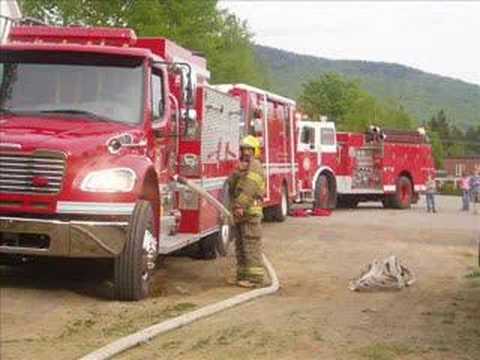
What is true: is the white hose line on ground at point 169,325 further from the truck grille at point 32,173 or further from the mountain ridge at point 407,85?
the mountain ridge at point 407,85

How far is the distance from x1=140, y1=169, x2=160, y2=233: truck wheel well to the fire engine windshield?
0.58 m

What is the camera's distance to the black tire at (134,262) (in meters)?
9.08

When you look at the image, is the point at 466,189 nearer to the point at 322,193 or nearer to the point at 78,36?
the point at 322,193

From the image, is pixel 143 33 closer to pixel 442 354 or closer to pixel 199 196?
pixel 199 196

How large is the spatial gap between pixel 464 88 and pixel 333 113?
6784 cm

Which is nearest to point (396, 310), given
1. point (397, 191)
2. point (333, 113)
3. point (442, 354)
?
point (442, 354)

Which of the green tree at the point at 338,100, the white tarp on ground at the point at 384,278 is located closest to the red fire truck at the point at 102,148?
the white tarp on ground at the point at 384,278

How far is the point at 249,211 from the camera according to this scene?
416 inches

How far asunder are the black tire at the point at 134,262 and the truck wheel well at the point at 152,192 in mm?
259

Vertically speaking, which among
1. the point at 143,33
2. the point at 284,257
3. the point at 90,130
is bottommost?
the point at 284,257

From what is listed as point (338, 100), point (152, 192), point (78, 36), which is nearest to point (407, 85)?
point (78, 36)

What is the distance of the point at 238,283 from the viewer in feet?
34.6

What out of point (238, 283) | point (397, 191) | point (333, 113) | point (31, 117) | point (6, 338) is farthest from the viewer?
point (333, 113)

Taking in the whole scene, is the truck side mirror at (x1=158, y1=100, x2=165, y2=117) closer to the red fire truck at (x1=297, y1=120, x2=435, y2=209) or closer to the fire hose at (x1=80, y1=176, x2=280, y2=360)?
the fire hose at (x1=80, y1=176, x2=280, y2=360)
